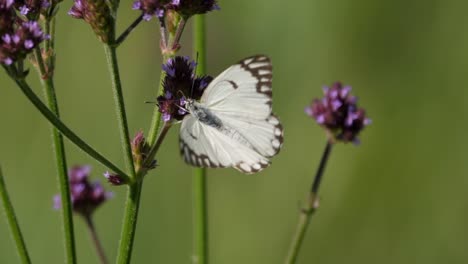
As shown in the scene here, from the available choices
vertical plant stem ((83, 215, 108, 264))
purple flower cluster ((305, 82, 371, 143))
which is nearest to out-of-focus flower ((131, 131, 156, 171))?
vertical plant stem ((83, 215, 108, 264))

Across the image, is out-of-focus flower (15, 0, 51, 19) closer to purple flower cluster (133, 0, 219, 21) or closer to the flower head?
the flower head

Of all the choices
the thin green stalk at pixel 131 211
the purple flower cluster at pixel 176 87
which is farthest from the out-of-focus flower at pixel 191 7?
the thin green stalk at pixel 131 211

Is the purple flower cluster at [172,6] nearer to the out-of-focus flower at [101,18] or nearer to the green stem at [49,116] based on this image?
the out-of-focus flower at [101,18]

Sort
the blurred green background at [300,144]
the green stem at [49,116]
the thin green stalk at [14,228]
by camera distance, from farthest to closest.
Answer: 1. the blurred green background at [300,144]
2. the thin green stalk at [14,228]
3. the green stem at [49,116]

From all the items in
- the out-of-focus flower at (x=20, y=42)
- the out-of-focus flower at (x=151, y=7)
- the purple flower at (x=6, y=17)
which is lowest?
the out-of-focus flower at (x=20, y=42)

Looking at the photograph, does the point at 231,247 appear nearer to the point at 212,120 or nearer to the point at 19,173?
the point at 19,173

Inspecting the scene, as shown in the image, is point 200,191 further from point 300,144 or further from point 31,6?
point 300,144

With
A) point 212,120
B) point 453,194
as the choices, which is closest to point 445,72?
point 453,194

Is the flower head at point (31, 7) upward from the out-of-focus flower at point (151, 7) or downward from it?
downward
